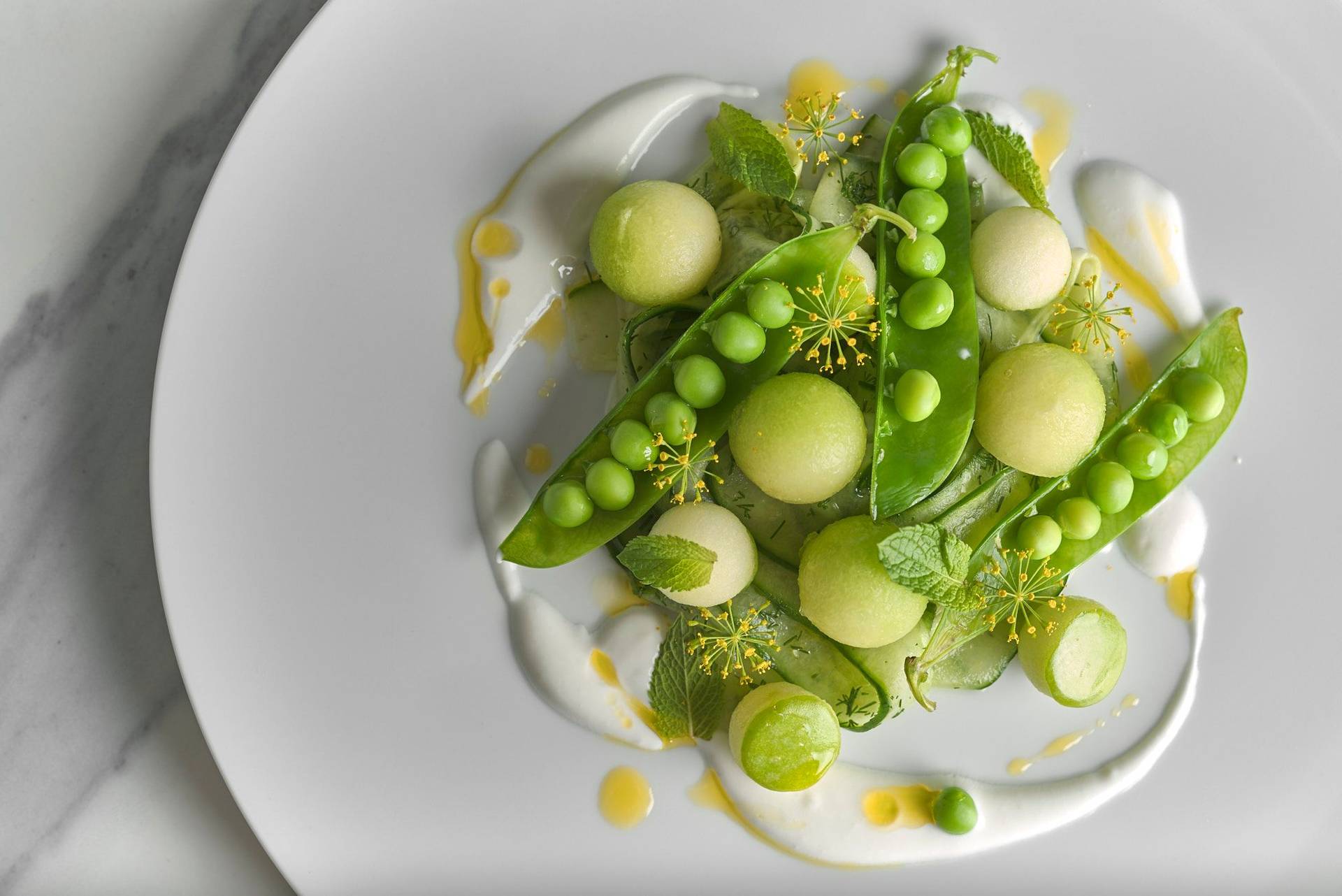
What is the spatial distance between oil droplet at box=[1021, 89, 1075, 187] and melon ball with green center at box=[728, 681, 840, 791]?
1440 millimetres

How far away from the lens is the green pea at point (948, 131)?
213 cm

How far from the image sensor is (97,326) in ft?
7.50

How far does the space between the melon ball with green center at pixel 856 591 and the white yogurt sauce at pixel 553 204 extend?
2.90 ft

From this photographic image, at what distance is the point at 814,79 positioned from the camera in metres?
2.29

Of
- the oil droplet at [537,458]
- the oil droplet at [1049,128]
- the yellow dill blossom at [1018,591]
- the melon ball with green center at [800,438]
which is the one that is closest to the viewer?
the melon ball with green center at [800,438]

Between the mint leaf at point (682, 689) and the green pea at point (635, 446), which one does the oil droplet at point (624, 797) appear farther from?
the green pea at point (635, 446)

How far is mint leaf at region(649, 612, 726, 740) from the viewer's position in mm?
2162

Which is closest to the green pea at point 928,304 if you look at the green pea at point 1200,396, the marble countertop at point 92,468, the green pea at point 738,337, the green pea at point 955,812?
the green pea at point 738,337

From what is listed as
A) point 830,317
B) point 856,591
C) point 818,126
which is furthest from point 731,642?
point 818,126

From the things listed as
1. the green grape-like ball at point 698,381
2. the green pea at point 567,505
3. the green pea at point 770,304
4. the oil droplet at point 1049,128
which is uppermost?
the oil droplet at point 1049,128

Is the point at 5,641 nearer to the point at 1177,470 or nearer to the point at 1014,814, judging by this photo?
the point at 1014,814

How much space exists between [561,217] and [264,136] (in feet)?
2.31

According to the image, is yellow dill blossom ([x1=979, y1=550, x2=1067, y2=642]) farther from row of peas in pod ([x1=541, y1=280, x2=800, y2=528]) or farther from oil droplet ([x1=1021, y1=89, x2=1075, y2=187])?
oil droplet ([x1=1021, y1=89, x2=1075, y2=187])

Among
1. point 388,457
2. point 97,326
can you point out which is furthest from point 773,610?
point 97,326
